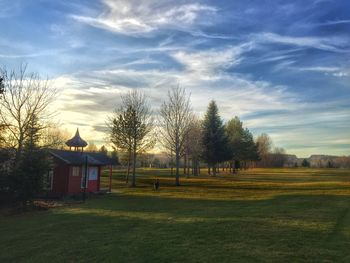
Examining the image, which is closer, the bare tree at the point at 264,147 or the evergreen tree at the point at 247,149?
the evergreen tree at the point at 247,149

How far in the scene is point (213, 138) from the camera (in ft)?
192

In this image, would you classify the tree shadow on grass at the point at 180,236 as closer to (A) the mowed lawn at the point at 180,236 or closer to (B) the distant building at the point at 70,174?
(A) the mowed lawn at the point at 180,236

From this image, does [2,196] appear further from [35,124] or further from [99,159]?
[99,159]

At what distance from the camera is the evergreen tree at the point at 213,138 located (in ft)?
190

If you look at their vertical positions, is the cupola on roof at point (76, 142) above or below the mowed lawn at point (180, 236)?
above

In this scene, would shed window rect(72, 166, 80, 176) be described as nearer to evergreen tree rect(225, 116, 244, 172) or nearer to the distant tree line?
the distant tree line

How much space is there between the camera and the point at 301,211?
17.3 m

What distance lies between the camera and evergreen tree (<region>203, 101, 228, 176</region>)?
58.0m

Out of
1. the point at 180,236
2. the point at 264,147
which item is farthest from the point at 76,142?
the point at 264,147

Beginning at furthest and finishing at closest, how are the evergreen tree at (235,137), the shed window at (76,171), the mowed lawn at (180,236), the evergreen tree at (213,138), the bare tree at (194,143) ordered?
the evergreen tree at (235,137) → the evergreen tree at (213,138) → the bare tree at (194,143) → the shed window at (76,171) → the mowed lawn at (180,236)

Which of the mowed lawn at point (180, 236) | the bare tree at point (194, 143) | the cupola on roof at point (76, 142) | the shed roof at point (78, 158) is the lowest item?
the mowed lawn at point (180, 236)

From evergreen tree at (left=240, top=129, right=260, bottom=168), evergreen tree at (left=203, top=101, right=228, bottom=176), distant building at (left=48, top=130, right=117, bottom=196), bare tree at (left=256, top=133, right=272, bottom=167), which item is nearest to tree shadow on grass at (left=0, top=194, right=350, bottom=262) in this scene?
distant building at (left=48, top=130, right=117, bottom=196)

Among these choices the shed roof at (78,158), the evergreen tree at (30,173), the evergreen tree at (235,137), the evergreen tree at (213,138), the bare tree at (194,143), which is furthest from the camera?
the evergreen tree at (235,137)

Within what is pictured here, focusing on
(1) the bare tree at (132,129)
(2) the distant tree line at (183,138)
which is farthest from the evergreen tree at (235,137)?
(1) the bare tree at (132,129)
